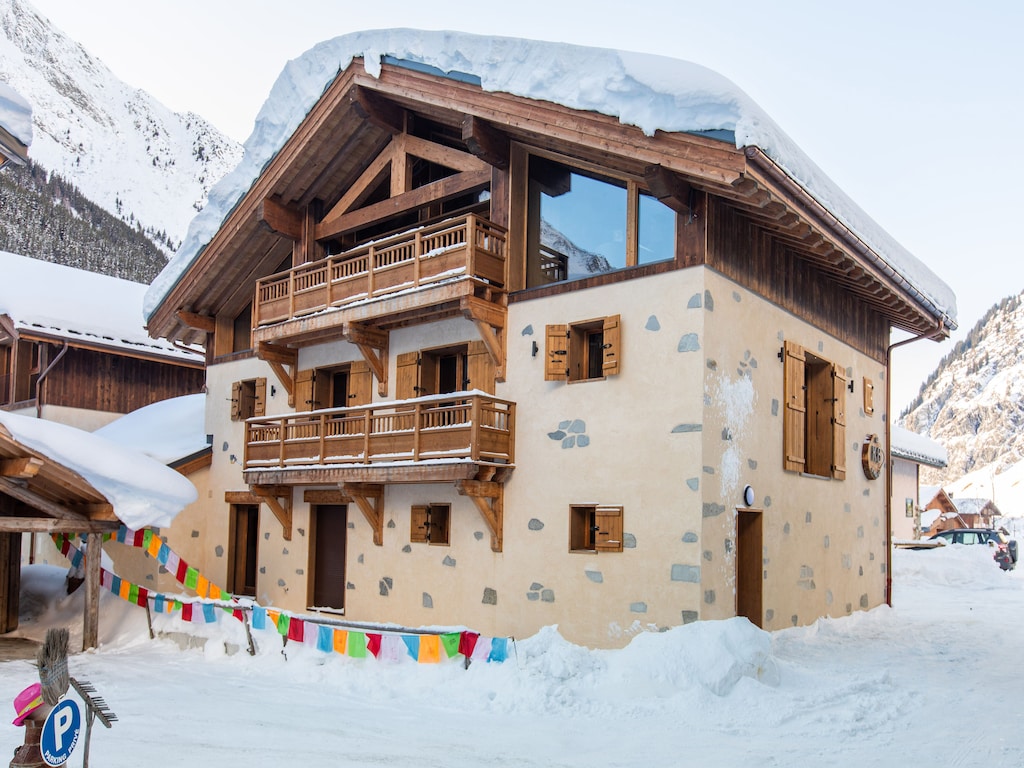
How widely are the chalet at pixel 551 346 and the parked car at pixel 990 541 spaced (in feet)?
43.9

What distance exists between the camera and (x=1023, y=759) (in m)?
8.22

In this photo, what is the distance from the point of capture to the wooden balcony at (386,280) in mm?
14109

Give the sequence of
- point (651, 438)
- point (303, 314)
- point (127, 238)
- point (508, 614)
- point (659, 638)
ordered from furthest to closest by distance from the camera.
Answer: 1. point (127, 238)
2. point (303, 314)
3. point (508, 614)
4. point (651, 438)
5. point (659, 638)

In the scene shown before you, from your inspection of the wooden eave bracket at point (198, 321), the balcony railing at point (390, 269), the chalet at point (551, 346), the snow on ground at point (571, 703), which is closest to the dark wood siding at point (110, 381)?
the wooden eave bracket at point (198, 321)

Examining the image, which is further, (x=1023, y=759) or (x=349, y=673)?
(x=349, y=673)

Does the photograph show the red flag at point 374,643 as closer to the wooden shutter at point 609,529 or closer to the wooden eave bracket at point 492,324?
the wooden shutter at point 609,529

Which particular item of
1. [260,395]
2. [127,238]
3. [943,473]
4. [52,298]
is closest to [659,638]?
[260,395]

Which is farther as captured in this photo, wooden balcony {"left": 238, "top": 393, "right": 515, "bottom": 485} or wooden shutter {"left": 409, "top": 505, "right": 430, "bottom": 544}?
wooden shutter {"left": 409, "top": 505, "right": 430, "bottom": 544}

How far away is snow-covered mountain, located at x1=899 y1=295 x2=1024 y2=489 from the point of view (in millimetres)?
115750

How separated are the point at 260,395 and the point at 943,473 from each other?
120320 millimetres

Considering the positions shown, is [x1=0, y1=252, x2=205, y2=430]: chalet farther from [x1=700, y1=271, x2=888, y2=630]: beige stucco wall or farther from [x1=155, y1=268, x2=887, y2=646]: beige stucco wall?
[x1=700, y1=271, x2=888, y2=630]: beige stucco wall

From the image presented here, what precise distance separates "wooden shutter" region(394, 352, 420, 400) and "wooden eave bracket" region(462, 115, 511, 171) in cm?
345

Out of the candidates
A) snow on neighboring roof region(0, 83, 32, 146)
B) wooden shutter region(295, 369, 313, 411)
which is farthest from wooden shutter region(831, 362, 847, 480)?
snow on neighboring roof region(0, 83, 32, 146)

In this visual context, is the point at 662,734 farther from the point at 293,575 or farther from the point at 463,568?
the point at 293,575
